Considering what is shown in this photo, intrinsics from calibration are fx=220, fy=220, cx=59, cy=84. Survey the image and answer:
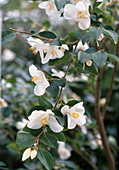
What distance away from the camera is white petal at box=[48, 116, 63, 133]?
0.57 metres

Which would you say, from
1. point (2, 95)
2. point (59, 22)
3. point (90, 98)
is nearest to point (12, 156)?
point (2, 95)

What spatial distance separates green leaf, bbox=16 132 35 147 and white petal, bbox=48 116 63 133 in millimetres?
81

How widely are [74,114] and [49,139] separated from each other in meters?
0.10

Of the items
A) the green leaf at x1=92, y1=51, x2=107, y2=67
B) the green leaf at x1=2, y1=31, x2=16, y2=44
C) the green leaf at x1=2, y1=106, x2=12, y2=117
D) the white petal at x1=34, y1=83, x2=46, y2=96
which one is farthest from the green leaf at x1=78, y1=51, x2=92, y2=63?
the green leaf at x1=2, y1=106, x2=12, y2=117

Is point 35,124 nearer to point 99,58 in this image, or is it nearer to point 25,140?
point 25,140

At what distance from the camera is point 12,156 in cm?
152

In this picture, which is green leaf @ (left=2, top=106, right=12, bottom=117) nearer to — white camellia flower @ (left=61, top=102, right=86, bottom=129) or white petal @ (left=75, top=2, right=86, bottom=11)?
white camellia flower @ (left=61, top=102, right=86, bottom=129)

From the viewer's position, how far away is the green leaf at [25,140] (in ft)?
2.01

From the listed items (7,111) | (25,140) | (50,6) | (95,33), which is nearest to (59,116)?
(25,140)

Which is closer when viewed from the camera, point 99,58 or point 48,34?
point 99,58

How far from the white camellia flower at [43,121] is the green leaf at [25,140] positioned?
2.1 inches

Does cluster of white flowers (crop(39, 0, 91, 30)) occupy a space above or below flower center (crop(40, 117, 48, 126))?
above

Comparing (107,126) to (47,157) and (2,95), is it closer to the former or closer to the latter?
(2,95)

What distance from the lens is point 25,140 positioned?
0.62 m
